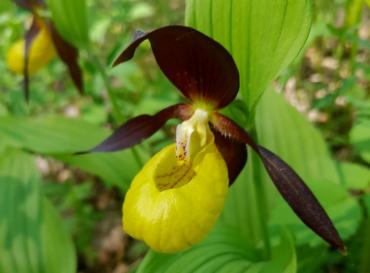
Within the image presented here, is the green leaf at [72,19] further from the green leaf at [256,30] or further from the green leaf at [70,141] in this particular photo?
the green leaf at [256,30]

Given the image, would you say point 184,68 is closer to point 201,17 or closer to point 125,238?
point 201,17

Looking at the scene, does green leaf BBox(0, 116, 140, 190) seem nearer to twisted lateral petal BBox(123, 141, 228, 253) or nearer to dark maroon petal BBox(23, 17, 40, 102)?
dark maroon petal BBox(23, 17, 40, 102)

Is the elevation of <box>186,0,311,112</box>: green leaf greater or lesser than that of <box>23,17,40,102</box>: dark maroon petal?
greater

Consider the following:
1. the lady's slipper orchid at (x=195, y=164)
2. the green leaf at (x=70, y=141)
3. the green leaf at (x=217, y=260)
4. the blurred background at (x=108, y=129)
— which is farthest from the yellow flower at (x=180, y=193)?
the green leaf at (x=70, y=141)

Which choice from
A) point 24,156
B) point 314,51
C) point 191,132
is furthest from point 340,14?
point 191,132

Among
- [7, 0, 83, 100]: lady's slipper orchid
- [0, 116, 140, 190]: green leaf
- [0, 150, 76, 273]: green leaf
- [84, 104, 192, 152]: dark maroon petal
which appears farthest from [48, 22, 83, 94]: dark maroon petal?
[84, 104, 192, 152]: dark maroon petal

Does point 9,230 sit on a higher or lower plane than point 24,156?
lower
